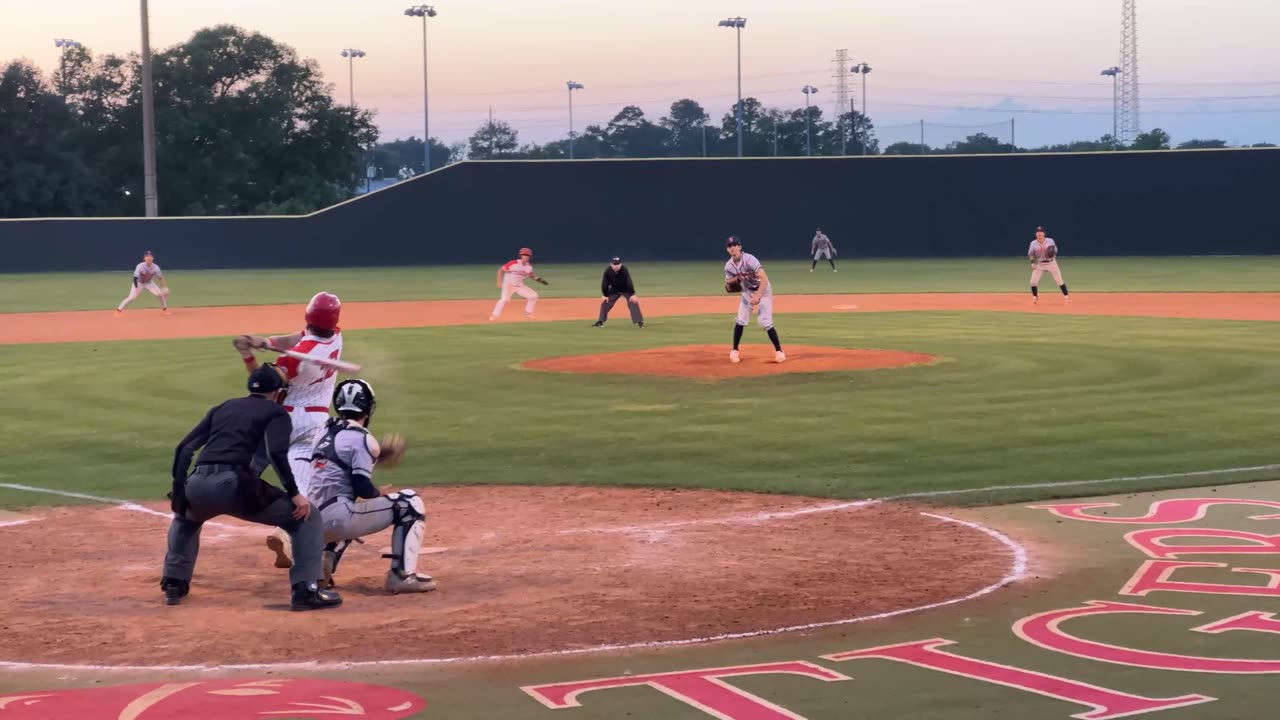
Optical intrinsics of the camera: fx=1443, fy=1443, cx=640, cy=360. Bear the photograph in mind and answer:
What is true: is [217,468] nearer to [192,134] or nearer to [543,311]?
[543,311]

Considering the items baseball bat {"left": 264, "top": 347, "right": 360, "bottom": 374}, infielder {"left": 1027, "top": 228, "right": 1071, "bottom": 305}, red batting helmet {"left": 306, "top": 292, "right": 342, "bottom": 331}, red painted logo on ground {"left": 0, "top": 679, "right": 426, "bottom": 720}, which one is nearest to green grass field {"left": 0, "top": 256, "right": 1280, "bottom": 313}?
infielder {"left": 1027, "top": 228, "right": 1071, "bottom": 305}

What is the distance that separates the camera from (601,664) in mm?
7961

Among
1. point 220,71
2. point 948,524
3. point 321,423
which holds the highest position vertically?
point 220,71

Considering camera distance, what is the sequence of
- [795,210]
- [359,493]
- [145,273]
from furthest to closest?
[795,210]
[145,273]
[359,493]

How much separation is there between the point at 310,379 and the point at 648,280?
144ft

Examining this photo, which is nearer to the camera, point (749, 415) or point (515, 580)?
point (515, 580)

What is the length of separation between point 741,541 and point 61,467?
7.96 metres

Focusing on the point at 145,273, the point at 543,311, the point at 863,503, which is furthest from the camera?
the point at 543,311

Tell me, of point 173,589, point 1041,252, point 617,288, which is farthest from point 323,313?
point 1041,252

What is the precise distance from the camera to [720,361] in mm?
24094

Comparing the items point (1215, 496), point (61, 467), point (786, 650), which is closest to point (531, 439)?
point (61, 467)

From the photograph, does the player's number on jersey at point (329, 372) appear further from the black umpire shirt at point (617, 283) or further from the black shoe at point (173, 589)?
the black umpire shirt at point (617, 283)

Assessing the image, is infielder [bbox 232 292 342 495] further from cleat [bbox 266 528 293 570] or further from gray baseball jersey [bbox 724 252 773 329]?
gray baseball jersey [bbox 724 252 773 329]

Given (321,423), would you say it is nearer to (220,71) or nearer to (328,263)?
(328,263)
